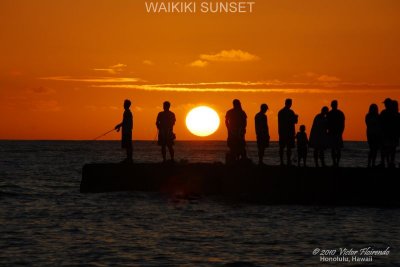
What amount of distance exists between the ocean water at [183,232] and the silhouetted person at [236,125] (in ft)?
6.71

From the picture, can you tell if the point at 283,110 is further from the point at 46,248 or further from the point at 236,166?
the point at 46,248

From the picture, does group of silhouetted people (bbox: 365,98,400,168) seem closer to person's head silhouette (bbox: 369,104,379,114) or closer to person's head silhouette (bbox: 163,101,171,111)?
person's head silhouette (bbox: 369,104,379,114)

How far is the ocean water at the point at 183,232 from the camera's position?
16.5 m

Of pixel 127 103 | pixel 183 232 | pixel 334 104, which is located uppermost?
pixel 127 103

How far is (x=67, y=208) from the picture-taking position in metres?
26.2

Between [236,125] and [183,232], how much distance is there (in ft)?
18.0

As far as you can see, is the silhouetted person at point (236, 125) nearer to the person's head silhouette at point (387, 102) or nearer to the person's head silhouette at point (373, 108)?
the person's head silhouette at point (373, 108)

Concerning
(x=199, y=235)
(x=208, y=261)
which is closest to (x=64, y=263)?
(x=208, y=261)

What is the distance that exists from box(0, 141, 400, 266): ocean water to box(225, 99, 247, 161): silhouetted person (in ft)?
6.71

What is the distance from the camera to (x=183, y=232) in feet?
65.0

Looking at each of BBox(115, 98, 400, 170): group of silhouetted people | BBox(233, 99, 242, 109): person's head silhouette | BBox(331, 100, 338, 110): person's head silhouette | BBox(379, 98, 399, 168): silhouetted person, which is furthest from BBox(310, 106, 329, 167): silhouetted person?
BBox(233, 99, 242, 109): person's head silhouette

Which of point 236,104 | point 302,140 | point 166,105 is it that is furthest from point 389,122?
point 166,105

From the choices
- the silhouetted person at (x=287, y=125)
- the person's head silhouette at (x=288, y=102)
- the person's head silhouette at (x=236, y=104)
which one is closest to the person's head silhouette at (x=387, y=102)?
the silhouetted person at (x=287, y=125)

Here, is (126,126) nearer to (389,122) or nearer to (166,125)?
(166,125)
